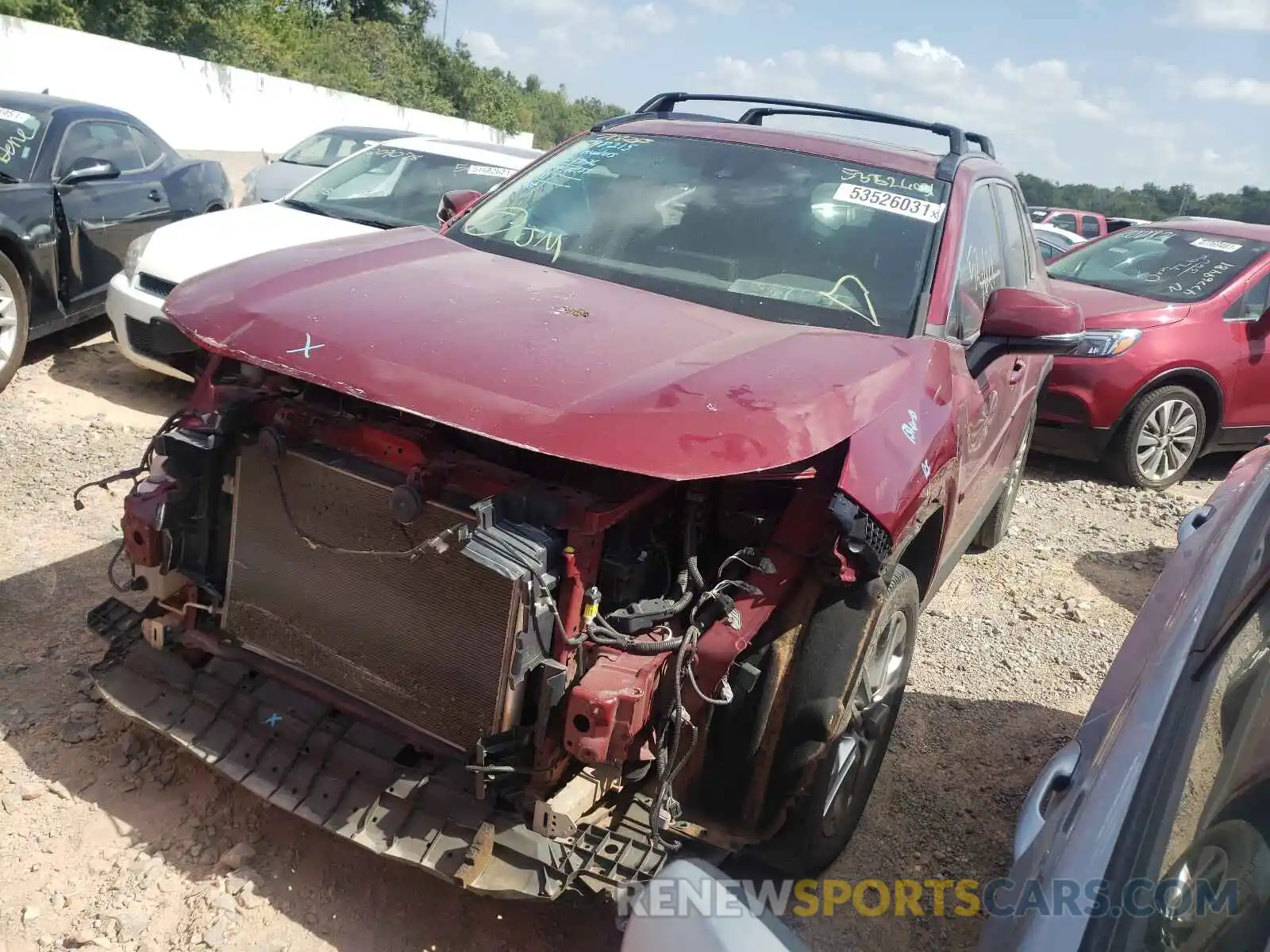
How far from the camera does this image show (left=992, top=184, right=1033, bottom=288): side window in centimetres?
425

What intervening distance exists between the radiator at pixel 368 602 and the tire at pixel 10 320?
3.81 metres

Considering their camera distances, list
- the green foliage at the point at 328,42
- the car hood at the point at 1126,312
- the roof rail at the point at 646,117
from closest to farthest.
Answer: the roof rail at the point at 646,117 → the car hood at the point at 1126,312 → the green foliage at the point at 328,42

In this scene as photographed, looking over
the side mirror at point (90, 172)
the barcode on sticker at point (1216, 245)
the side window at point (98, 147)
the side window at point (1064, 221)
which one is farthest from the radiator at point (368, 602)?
the side window at point (1064, 221)

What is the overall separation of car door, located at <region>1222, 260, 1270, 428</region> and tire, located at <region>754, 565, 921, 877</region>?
534 cm

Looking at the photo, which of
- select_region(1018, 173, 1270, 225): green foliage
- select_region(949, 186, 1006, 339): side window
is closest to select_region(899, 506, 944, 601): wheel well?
select_region(949, 186, 1006, 339): side window

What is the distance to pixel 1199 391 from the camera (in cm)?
697

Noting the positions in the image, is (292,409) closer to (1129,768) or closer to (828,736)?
(828,736)

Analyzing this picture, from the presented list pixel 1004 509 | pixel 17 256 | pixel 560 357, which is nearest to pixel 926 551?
pixel 560 357

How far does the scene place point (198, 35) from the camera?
87.5 ft

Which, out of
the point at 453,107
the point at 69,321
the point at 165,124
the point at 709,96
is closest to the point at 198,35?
the point at 165,124

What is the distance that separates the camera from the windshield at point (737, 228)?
322 centimetres

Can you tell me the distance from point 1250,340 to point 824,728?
604 centimetres

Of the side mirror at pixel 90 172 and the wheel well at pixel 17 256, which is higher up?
the side mirror at pixel 90 172

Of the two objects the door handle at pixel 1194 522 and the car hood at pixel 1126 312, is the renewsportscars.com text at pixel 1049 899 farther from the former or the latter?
the car hood at pixel 1126 312
